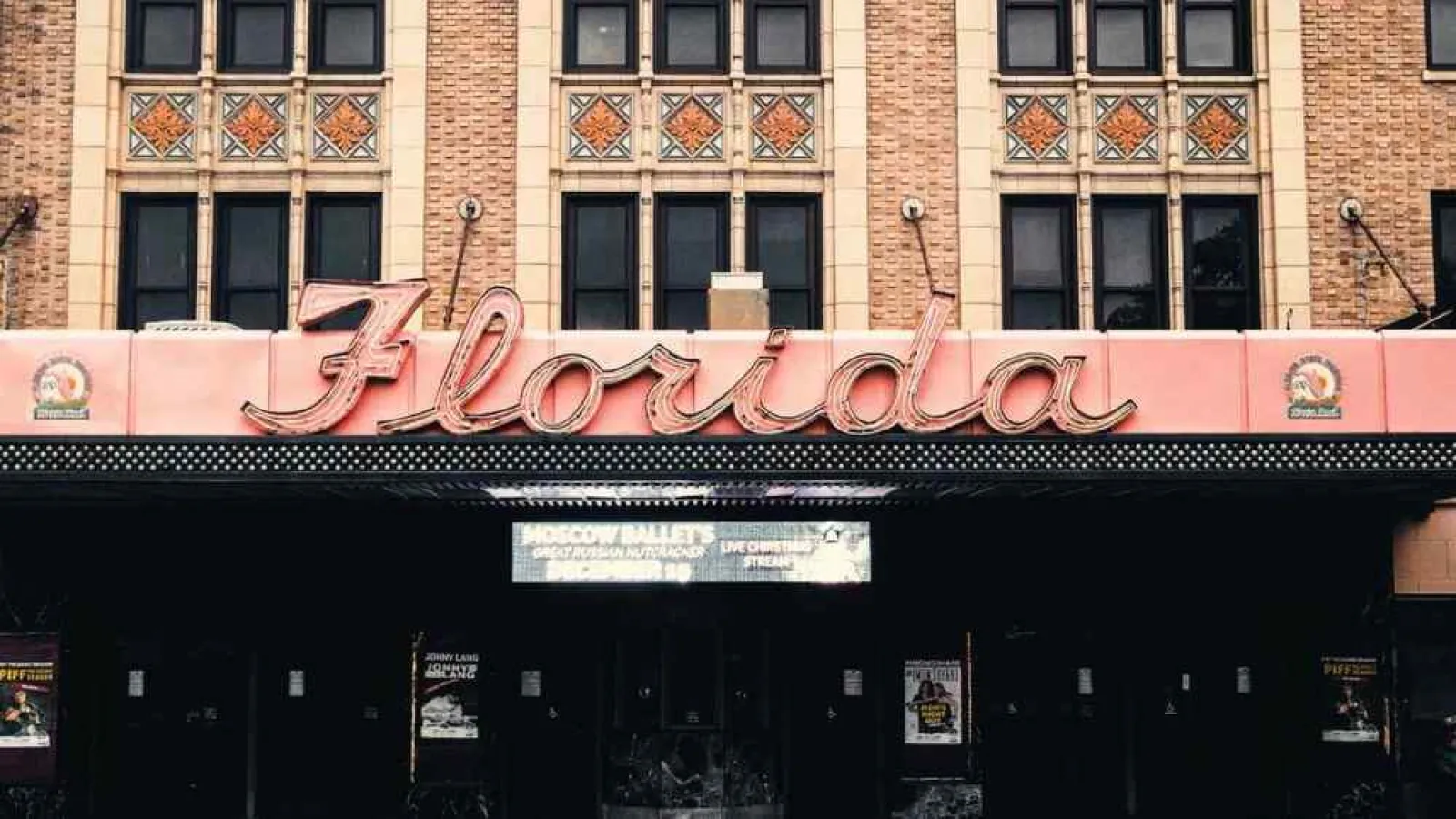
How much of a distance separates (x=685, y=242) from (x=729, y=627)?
4.37 m

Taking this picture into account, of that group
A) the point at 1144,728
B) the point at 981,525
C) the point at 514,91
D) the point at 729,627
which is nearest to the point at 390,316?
the point at 514,91

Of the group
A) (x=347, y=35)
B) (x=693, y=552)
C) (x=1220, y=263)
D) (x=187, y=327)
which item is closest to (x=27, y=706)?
(x=187, y=327)

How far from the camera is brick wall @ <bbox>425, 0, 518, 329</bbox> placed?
19641mm

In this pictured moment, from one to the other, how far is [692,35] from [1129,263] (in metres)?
5.63

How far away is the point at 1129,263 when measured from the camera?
65.9 ft

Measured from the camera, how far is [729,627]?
65.1ft

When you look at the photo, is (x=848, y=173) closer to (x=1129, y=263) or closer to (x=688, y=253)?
(x=688, y=253)

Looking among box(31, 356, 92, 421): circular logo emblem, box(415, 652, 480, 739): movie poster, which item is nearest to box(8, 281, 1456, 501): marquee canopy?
box(31, 356, 92, 421): circular logo emblem

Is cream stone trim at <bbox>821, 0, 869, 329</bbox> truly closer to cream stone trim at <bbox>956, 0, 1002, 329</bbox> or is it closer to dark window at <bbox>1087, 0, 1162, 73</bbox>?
cream stone trim at <bbox>956, 0, 1002, 329</bbox>

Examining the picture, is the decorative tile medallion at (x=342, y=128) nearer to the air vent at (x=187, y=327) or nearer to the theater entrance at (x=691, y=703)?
the air vent at (x=187, y=327)

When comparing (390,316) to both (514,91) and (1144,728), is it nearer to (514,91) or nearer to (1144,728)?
(514,91)

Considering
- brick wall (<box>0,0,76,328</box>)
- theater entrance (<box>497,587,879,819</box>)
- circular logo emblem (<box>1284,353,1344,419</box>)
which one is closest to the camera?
circular logo emblem (<box>1284,353,1344,419</box>)

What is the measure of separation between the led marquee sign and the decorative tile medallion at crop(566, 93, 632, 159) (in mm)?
4554

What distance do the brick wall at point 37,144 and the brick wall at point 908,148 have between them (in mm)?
9004
